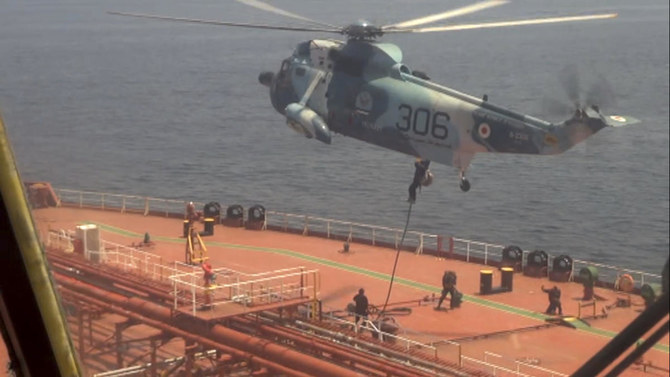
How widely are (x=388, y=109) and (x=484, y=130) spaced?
1.53 meters

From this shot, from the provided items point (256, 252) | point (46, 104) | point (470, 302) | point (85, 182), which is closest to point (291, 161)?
point (85, 182)

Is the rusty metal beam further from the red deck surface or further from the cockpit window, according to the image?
the cockpit window

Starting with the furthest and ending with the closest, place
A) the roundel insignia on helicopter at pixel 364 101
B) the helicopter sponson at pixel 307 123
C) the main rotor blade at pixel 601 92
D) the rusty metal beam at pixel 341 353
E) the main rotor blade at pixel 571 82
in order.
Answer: the roundel insignia on helicopter at pixel 364 101 < the helicopter sponson at pixel 307 123 < the rusty metal beam at pixel 341 353 < the main rotor blade at pixel 571 82 < the main rotor blade at pixel 601 92

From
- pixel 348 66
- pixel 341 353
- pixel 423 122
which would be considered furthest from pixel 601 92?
pixel 348 66

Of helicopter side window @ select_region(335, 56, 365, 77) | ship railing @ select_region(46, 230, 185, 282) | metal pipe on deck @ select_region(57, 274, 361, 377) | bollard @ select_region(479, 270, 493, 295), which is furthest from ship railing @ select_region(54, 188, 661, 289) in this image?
metal pipe on deck @ select_region(57, 274, 361, 377)

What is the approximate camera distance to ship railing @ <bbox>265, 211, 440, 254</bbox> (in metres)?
23.0

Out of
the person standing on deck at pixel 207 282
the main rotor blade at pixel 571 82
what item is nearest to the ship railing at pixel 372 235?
the person standing on deck at pixel 207 282

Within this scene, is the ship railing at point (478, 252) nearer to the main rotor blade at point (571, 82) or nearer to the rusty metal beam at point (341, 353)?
the rusty metal beam at point (341, 353)

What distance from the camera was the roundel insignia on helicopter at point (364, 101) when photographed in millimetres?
13055

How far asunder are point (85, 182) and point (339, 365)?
23964 millimetres

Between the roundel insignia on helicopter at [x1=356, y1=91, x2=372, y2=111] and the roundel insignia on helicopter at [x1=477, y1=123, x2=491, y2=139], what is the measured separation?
1718 mm

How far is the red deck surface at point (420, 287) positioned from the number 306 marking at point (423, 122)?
9.26 feet

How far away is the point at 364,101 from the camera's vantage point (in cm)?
1309

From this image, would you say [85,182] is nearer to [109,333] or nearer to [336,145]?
[336,145]
